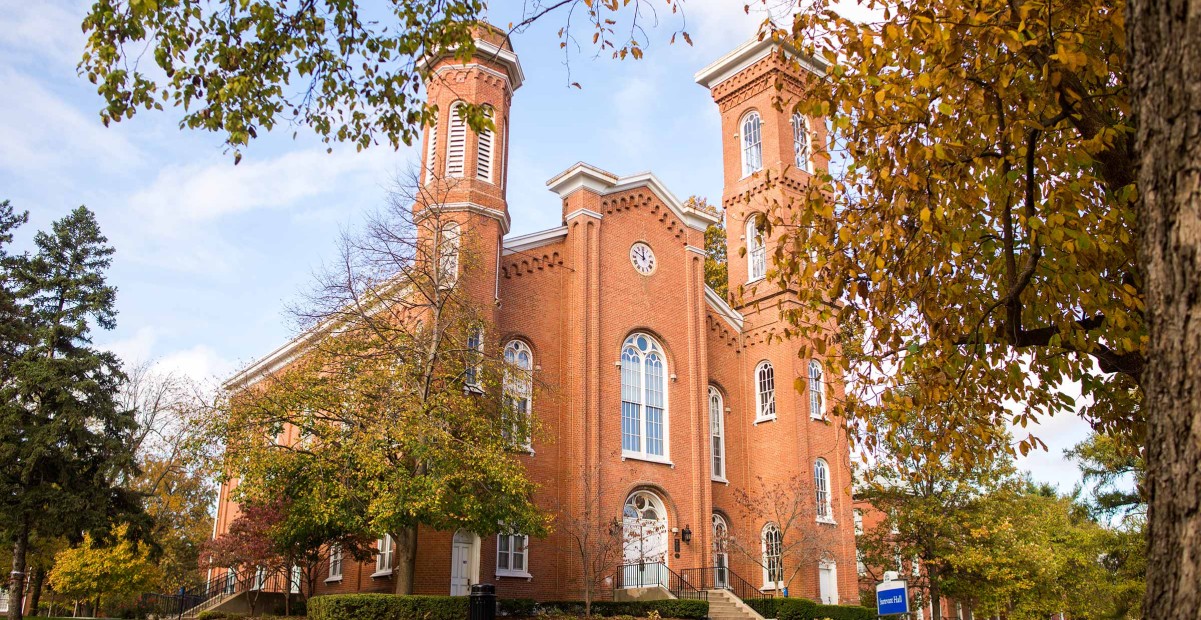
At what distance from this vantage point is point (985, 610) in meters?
30.3

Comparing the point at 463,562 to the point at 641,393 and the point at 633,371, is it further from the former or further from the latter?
the point at 633,371

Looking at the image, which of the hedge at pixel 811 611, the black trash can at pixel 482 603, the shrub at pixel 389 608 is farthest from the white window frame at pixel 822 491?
the black trash can at pixel 482 603

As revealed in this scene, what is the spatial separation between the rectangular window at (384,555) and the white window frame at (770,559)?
404 inches

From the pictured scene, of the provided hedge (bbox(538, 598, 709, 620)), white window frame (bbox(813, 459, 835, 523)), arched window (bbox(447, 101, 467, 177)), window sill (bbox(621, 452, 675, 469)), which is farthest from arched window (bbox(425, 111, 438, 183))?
white window frame (bbox(813, 459, 835, 523))

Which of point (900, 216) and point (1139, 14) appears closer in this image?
point (1139, 14)

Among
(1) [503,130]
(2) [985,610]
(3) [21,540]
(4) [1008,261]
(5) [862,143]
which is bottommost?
(2) [985,610]

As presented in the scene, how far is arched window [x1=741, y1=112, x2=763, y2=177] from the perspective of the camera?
32.1 metres

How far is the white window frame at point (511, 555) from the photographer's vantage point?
23.4m

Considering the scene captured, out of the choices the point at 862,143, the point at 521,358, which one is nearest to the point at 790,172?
the point at 521,358

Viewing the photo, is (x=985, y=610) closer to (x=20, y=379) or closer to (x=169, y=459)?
(x=20, y=379)

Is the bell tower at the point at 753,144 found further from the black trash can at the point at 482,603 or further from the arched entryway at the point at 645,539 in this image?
the black trash can at the point at 482,603

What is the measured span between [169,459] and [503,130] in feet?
80.2

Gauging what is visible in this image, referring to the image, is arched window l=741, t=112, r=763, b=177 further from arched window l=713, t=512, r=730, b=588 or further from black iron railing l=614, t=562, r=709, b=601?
black iron railing l=614, t=562, r=709, b=601

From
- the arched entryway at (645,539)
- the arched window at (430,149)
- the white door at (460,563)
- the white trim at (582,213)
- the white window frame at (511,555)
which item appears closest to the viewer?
the white door at (460,563)
